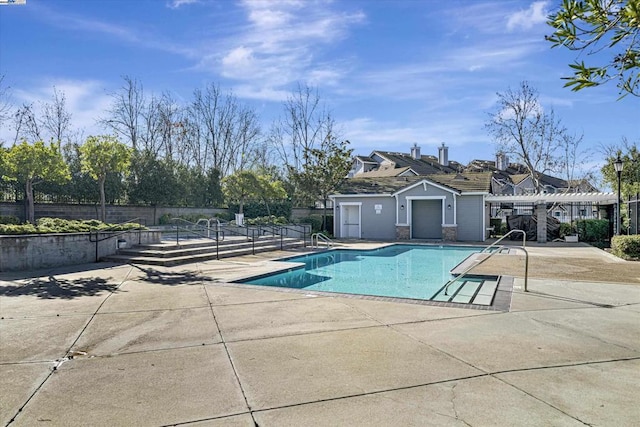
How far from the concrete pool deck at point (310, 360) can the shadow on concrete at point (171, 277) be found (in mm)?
1452

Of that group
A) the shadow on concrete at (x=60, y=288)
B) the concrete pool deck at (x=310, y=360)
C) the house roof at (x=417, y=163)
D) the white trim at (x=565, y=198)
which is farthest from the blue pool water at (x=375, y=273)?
the house roof at (x=417, y=163)

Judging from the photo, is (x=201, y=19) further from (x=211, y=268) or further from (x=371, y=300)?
(x=371, y=300)

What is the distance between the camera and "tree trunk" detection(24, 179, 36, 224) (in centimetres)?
1608

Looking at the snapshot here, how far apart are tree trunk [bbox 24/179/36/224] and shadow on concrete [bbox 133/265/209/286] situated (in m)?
8.83

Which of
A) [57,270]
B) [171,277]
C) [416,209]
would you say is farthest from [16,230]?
[416,209]

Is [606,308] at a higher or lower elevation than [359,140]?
lower

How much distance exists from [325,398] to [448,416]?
0.92 m

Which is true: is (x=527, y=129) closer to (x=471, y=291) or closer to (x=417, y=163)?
(x=417, y=163)

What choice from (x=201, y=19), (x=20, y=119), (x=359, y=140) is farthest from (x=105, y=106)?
(x=201, y=19)

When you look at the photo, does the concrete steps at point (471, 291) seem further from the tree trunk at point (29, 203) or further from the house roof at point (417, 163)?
the house roof at point (417, 163)

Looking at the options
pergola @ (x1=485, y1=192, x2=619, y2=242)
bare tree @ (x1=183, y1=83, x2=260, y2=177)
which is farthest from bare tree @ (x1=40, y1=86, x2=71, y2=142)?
pergola @ (x1=485, y1=192, x2=619, y2=242)

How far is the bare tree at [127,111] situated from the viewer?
27.5m

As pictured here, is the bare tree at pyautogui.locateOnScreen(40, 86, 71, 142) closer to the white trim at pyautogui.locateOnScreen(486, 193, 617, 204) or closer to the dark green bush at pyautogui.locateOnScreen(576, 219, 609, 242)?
the white trim at pyautogui.locateOnScreen(486, 193, 617, 204)

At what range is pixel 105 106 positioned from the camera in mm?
27219
